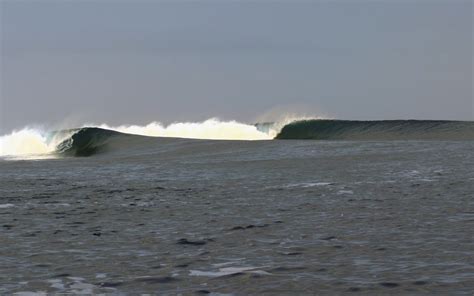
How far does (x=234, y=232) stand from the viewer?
11.9m

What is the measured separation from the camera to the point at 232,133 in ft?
222

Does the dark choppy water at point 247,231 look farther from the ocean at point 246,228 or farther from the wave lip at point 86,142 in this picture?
the wave lip at point 86,142

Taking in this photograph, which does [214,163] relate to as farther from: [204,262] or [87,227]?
[204,262]

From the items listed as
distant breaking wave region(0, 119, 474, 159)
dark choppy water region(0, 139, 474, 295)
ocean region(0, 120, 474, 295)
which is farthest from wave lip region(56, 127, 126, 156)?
dark choppy water region(0, 139, 474, 295)

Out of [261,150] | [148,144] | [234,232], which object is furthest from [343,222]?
[148,144]

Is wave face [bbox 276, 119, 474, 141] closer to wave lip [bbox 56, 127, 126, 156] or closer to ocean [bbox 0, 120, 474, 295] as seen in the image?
wave lip [bbox 56, 127, 126, 156]

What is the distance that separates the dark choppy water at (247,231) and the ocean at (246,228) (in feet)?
0.08

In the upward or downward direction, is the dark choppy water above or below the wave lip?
below

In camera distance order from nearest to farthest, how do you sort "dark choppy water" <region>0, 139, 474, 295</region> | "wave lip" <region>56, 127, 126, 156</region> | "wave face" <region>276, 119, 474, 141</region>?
"dark choppy water" <region>0, 139, 474, 295</region>
"wave face" <region>276, 119, 474, 141</region>
"wave lip" <region>56, 127, 126, 156</region>

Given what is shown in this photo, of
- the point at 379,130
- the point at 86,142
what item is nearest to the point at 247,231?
the point at 379,130

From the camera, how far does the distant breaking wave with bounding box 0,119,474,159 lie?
54219 mm

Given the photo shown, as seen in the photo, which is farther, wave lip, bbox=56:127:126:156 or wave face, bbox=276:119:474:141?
wave lip, bbox=56:127:126:156

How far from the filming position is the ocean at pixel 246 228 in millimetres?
8375

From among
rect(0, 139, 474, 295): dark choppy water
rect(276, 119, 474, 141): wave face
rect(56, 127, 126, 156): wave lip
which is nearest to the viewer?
rect(0, 139, 474, 295): dark choppy water
